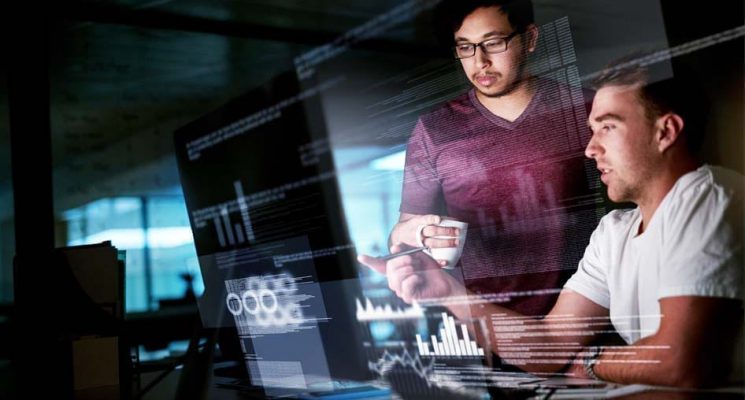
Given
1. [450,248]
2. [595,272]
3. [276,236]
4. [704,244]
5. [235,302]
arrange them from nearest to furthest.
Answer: [704,244] < [595,272] < [450,248] < [276,236] < [235,302]

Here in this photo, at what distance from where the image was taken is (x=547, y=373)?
2.69 ft

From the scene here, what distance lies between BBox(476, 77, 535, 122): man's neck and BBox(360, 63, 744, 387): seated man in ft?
0.29

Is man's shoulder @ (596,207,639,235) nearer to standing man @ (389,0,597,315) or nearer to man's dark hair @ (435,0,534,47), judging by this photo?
standing man @ (389,0,597,315)

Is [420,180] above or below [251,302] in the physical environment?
above

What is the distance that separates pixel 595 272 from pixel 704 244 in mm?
134

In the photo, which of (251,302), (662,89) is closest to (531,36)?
(662,89)

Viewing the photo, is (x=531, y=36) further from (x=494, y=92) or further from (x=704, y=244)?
(x=704, y=244)

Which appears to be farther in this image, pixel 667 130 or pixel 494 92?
pixel 494 92

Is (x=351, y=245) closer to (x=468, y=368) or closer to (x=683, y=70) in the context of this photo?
(x=468, y=368)

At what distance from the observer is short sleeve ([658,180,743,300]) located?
0.65 m

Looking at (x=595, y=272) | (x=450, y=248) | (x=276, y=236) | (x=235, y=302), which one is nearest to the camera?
(x=595, y=272)

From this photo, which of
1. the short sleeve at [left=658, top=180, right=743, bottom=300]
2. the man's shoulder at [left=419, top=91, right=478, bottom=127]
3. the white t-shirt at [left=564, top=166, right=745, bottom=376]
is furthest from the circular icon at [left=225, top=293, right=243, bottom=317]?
the short sleeve at [left=658, top=180, right=743, bottom=300]

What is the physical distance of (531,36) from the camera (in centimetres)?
81

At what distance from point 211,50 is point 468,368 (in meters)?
3.03
